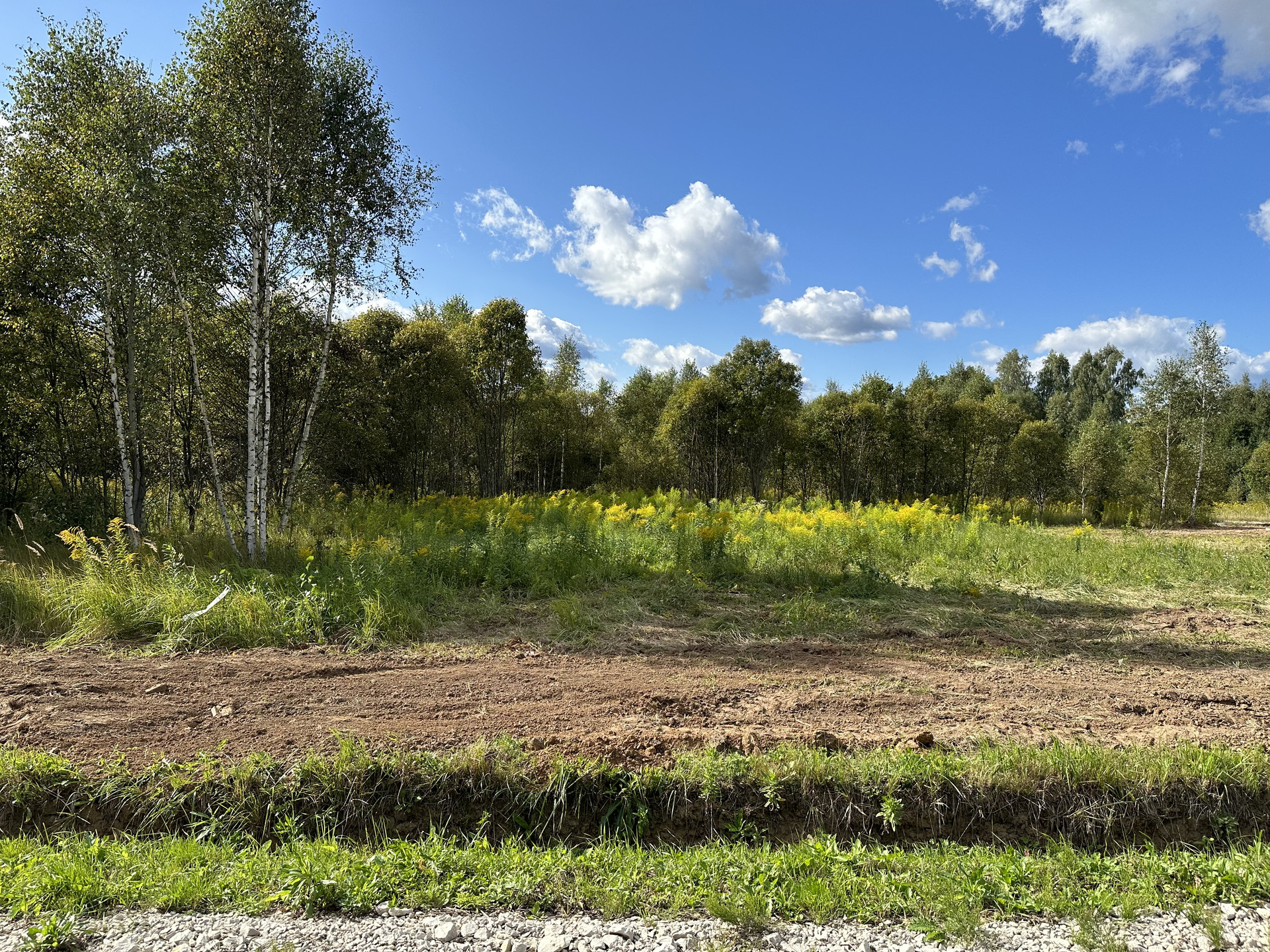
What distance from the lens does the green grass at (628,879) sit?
274cm

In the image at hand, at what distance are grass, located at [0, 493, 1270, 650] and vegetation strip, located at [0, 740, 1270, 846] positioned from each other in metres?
2.47

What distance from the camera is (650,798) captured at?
144 inches

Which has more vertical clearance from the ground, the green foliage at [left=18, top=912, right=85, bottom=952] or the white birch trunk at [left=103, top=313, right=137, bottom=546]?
the white birch trunk at [left=103, top=313, right=137, bottom=546]

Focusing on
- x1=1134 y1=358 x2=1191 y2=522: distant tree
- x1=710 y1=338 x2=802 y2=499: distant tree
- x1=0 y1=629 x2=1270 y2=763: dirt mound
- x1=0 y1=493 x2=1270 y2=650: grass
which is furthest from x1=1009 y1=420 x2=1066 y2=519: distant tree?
x1=0 y1=629 x2=1270 y2=763: dirt mound

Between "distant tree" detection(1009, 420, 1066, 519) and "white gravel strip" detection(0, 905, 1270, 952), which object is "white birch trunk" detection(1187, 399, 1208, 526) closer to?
"distant tree" detection(1009, 420, 1066, 519)

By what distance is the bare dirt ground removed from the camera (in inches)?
160

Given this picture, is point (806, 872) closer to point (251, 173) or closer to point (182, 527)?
point (251, 173)

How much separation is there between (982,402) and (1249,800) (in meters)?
28.6

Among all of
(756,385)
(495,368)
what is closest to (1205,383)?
(756,385)

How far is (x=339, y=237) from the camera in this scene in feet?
34.2

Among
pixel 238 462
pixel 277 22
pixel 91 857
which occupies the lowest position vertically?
pixel 91 857

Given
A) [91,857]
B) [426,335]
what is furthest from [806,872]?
[426,335]

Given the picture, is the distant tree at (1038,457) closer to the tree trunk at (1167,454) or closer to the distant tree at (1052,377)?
the tree trunk at (1167,454)

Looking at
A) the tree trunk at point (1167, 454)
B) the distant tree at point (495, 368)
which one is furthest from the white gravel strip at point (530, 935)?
the tree trunk at point (1167, 454)
